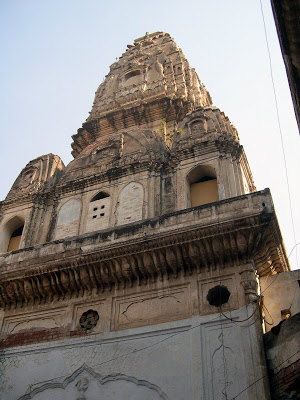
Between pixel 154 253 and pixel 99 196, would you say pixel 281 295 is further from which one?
pixel 99 196

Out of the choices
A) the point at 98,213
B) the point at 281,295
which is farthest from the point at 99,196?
the point at 281,295

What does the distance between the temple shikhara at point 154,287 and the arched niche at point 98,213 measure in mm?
44

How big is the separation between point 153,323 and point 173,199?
4434 mm

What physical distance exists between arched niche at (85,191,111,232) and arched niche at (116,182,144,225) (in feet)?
1.34

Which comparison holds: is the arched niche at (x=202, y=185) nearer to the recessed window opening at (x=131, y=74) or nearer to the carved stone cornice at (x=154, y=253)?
the carved stone cornice at (x=154, y=253)

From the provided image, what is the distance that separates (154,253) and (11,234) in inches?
276

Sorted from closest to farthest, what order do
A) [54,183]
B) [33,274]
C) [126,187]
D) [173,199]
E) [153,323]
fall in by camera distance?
[153,323] → [33,274] → [173,199] → [126,187] → [54,183]

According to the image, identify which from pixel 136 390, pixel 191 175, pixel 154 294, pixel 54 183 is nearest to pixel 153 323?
pixel 154 294

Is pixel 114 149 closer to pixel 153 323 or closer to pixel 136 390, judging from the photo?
pixel 153 323

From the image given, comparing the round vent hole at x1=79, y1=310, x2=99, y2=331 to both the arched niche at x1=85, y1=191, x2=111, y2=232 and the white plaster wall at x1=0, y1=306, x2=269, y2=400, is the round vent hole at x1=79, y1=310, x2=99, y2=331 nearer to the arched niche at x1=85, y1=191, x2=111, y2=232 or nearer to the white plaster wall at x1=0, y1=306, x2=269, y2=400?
the white plaster wall at x1=0, y1=306, x2=269, y2=400

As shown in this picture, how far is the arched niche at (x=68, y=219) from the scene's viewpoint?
47.9 ft

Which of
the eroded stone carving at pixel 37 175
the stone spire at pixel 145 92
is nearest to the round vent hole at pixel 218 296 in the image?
the eroded stone carving at pixel 37 175

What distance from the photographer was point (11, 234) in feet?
53.3

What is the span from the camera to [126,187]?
587 inches
